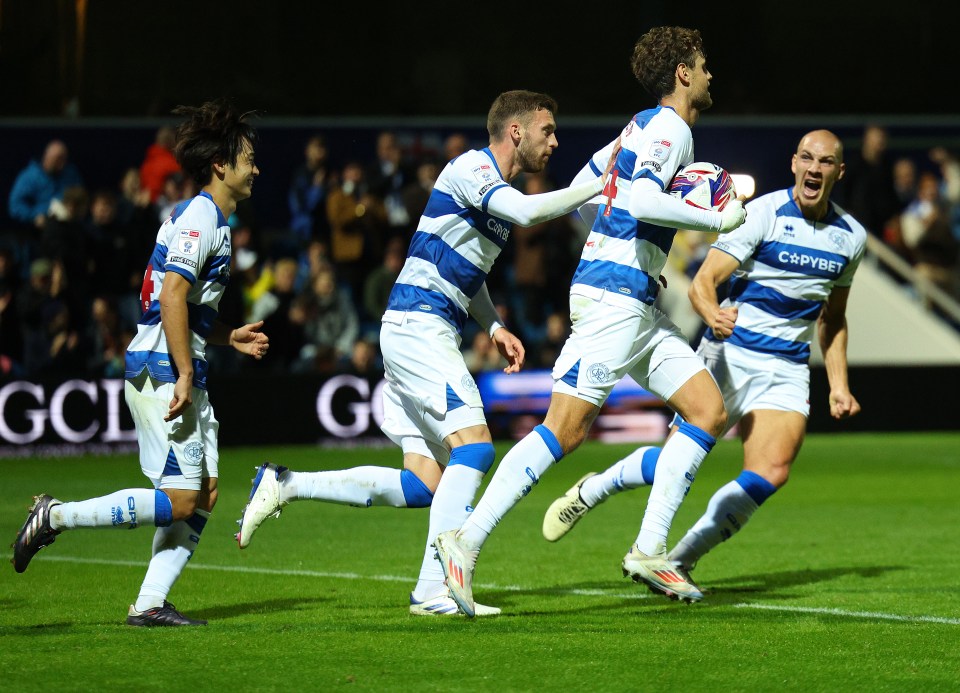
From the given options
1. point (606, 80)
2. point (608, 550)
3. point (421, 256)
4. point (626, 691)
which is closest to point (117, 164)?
point (606, 80)

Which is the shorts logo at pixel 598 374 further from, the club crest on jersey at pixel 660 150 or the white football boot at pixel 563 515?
the club crest on jersey at pixel 660 150

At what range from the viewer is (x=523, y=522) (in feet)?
33.1

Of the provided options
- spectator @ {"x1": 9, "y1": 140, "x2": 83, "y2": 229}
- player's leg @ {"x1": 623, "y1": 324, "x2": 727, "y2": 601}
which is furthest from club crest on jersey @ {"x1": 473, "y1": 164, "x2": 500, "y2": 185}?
spectator @ {"x1": 9, "y1": 140, "x2": 83, "y2": 229}

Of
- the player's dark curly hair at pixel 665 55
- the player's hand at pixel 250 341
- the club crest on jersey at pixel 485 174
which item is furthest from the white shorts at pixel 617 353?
the player's hand at pixel 250 341

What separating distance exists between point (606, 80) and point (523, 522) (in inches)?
509

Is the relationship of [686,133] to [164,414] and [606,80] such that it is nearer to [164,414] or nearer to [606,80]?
[164,414]

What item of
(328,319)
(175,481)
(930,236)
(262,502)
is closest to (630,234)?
(262,502)

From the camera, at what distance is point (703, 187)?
245 inches

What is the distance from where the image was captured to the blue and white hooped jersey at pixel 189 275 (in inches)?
228

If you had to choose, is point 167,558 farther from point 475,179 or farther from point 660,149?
point 660,149

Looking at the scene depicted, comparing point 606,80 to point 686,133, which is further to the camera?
point 606,80

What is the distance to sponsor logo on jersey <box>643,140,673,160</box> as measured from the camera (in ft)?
20.2

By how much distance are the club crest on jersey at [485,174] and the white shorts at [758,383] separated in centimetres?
183

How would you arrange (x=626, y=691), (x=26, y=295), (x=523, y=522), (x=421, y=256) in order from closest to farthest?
(x=626, y=691)
(x=421, y=256)
(x=523, y=522)
(x=26, y=295)
